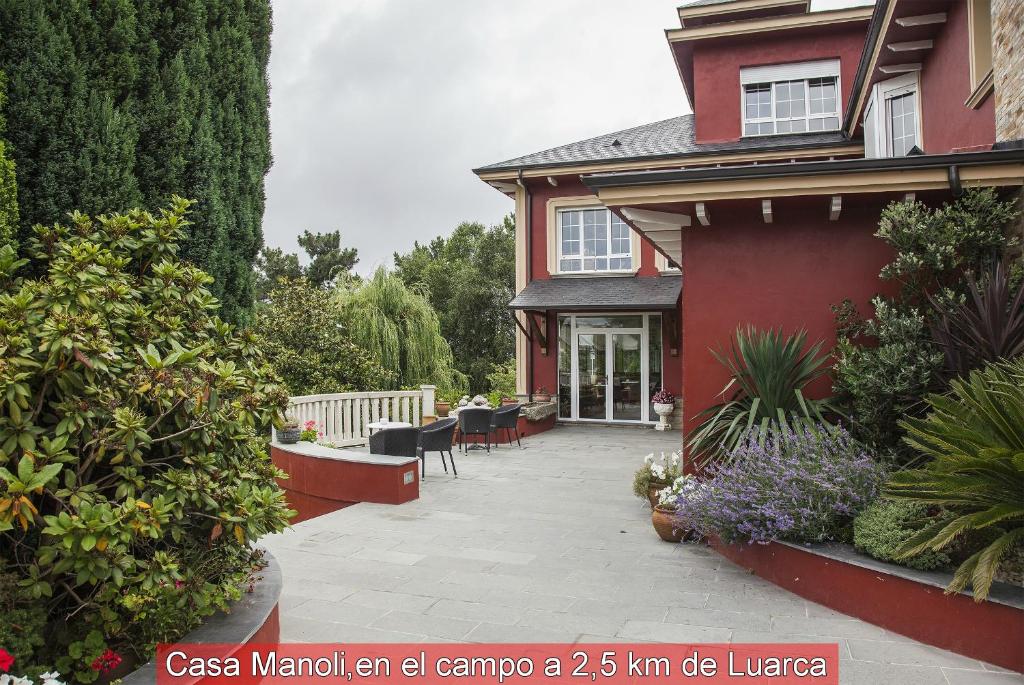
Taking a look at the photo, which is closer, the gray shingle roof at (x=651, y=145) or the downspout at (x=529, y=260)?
the gray shingle roof at (x=651, y=145)

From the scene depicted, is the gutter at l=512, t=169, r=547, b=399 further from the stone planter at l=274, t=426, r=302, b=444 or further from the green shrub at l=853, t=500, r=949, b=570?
the green shrub at l=853, t=500, r=949, b=570

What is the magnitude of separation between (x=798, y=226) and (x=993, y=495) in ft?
11.6

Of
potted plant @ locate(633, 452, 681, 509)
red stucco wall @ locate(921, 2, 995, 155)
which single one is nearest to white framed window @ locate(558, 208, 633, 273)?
red stucco wall @ locate(921, 2, 995, 155)

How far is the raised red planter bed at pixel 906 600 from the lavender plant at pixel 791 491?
0.60 feet

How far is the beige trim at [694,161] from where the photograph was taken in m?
14.3

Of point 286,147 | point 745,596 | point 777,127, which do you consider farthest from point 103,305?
point 286,147

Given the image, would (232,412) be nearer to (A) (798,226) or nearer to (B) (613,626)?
(B) (613,626)

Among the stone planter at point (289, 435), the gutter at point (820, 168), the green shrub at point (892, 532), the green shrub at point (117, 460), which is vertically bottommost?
the green shrub at point (892, 532)

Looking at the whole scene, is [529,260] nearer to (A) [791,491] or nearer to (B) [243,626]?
(A) [791,491]

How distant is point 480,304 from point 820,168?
76.8 ft

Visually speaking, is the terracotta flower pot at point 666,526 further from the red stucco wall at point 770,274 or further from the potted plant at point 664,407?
the potted plant at point 664,407

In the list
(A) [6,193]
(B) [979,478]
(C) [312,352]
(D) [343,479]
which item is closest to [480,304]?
(C) [312,352]

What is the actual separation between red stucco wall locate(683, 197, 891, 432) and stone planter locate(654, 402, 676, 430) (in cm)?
891

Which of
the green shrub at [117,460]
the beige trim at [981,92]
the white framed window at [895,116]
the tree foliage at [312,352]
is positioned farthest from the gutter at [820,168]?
the tree foliage at [312,352]
